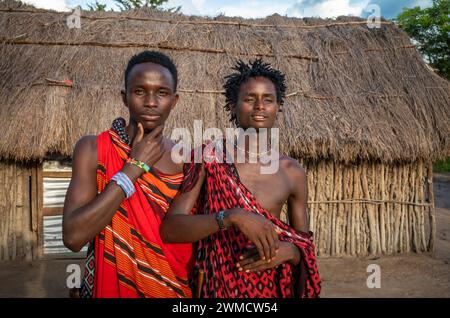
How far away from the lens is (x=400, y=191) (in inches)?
248

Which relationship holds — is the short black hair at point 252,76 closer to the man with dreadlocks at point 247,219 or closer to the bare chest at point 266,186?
the man with dreadlocks at point 247,219

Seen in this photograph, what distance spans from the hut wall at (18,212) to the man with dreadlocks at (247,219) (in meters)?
5.20

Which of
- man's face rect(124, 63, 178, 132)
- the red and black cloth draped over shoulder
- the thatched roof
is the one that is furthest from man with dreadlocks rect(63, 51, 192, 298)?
the thatched roof

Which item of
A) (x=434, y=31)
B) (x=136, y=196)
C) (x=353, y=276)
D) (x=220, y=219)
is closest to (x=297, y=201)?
(x=220, y=219)

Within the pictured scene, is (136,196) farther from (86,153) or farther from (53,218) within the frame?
(53,218)

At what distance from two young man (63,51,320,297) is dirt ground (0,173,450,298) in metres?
3.57

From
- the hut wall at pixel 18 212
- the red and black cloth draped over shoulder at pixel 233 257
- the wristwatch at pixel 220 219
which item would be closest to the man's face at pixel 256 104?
the red and black cloth draped over shoulder at pixel 233 257

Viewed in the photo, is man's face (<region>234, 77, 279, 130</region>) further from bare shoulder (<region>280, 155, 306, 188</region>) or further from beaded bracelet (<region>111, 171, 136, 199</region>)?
beaded bracelet (<region>111, 171, 136, 199</region>)

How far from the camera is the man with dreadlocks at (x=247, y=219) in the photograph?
142 cm

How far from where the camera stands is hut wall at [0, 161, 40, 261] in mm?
5750

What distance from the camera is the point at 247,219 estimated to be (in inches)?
54.3

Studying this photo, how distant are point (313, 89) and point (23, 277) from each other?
5.61 meters
